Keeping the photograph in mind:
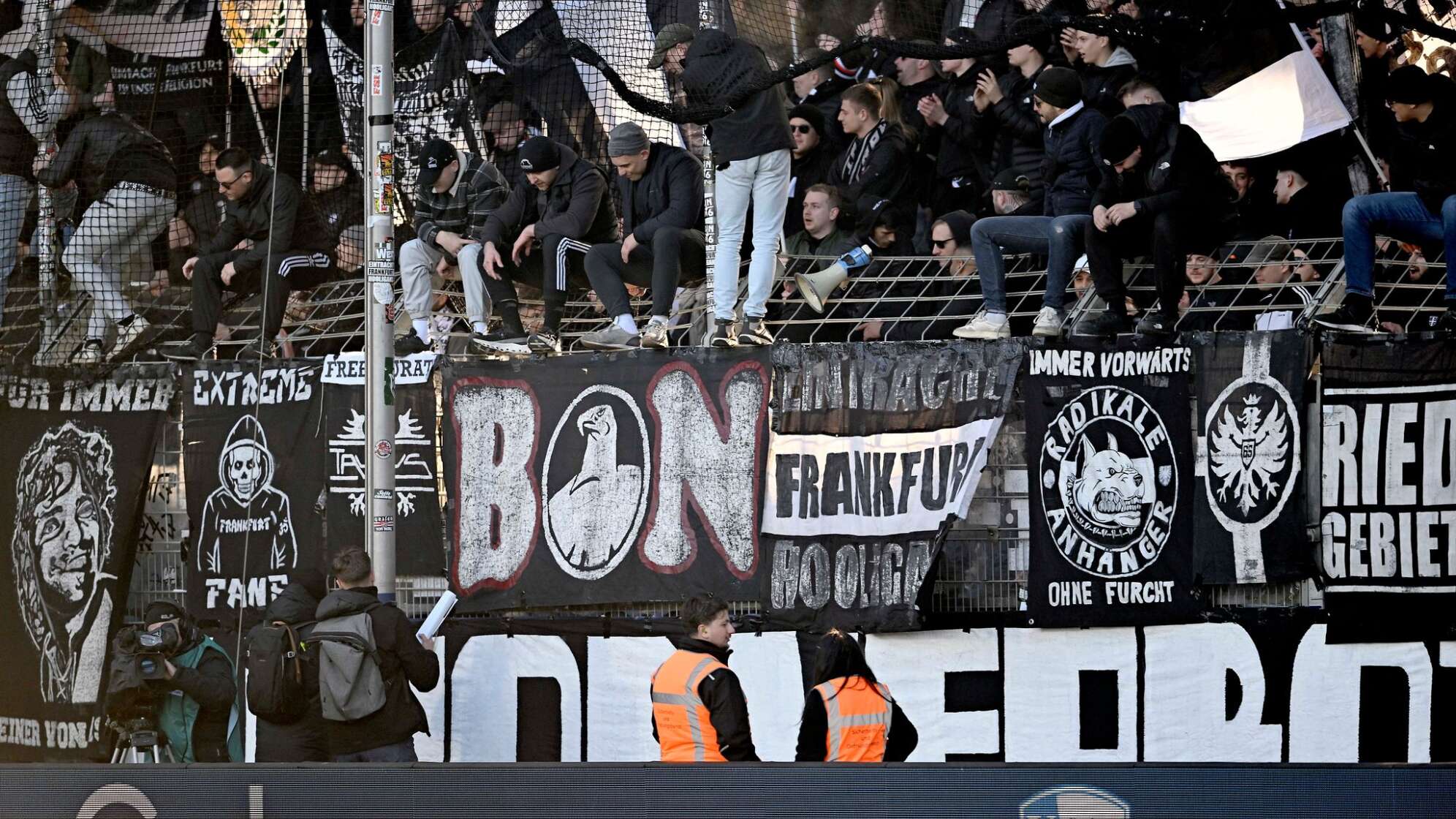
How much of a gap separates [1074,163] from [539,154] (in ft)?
10.5

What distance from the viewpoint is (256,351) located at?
12203 millimetres

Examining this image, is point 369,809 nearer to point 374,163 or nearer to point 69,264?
point 374,163

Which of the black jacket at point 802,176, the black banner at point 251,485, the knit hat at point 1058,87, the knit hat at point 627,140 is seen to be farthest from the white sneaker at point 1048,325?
the black banner at point 251,485

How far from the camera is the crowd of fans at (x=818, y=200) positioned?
34.3 ft

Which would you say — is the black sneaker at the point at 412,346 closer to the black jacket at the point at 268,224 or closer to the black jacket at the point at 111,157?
the black jacket at the point at 268,224

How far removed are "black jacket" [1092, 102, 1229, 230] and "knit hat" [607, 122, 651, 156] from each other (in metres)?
2.69

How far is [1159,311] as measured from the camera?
1034 centimetres

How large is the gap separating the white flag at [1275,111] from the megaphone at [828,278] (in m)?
2.03

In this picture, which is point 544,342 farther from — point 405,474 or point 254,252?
point 254,252

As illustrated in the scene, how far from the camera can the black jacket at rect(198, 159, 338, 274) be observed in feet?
39.0

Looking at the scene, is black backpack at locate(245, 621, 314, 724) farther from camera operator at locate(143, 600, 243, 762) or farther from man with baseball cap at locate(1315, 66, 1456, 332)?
man with baseball cap at locate(1315, 66, 1456, 332)

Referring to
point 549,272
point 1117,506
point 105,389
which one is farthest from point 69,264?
point 1117,506

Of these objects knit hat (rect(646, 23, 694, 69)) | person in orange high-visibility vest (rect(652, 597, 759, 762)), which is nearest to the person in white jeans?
knit hat (rect(646, 23, 694, 69))

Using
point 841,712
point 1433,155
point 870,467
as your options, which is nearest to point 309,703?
point 841,712
